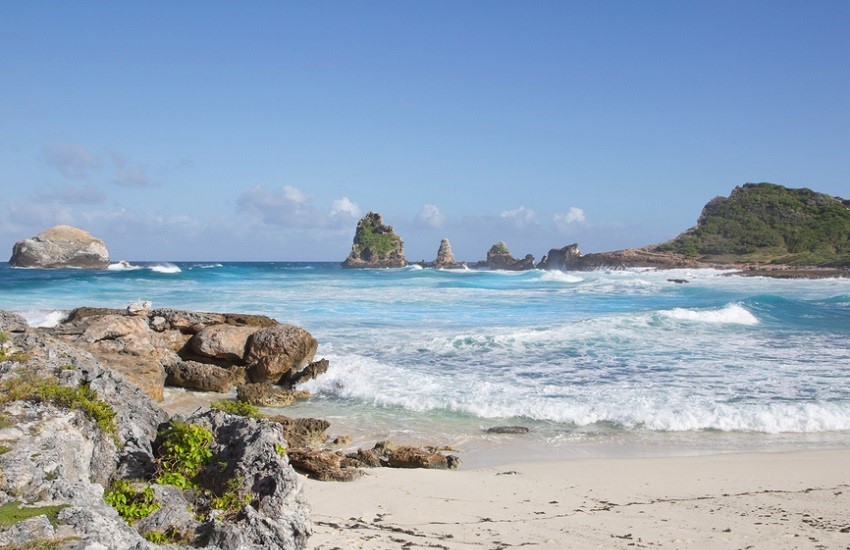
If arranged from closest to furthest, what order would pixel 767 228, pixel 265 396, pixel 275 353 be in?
pixel 265 396 < pixel 275 353 < pixel 767 228

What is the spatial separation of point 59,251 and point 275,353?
8177 centimetres

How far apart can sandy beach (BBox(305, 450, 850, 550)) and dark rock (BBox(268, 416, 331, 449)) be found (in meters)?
1.69

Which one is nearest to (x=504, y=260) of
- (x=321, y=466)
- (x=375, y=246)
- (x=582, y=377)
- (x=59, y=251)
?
(x=375, y=246)

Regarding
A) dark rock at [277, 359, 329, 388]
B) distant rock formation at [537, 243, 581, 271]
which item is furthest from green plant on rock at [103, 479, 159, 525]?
distant rock formation at [537, 243, 581, 271]

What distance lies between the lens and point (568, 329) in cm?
2159

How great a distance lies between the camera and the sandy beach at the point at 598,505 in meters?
5.81

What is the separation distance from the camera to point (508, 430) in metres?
10.7

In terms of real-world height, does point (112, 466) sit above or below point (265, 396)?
above

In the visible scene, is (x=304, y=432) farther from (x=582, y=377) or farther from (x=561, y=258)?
(x=561, y=258)

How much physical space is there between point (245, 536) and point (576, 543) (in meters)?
2.92

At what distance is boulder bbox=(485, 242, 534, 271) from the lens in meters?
119

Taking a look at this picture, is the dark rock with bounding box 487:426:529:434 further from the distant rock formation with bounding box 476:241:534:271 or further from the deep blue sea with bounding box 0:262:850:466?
the distant rock formation with bounding box 476:241:534:271

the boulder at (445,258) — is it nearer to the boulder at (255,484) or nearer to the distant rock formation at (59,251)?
the distant rock formation at (59,251)

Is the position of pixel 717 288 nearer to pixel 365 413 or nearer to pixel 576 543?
pixel 365 413
